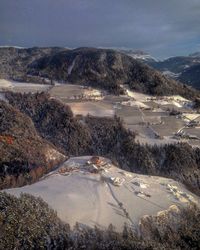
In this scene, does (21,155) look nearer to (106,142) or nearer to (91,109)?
(106,142)

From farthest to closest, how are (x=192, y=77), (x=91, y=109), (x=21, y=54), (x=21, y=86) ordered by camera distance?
(x=21, y=54) < (x=192, y=77) < (x=21, y=86) < (x=91, y=109)

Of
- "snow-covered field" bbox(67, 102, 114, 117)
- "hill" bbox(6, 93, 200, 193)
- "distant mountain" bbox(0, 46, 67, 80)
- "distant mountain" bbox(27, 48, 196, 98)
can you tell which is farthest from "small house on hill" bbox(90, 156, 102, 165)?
"distant mountain" bbox(0, 46, 67, 80)

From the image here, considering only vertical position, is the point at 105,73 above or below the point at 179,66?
above

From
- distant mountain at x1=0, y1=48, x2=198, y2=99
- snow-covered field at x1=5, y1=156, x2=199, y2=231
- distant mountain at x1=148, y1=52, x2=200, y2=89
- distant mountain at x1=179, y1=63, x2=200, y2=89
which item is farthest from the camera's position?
distant mountain at x1=148, y1=52, x2=200, y2=89

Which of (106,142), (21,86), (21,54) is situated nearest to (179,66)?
(21,54)

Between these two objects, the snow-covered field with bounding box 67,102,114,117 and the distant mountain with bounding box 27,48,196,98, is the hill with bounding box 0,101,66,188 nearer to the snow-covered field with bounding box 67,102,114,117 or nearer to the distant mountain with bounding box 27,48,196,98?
the snow-covered field with bounding box 67,102,114,117

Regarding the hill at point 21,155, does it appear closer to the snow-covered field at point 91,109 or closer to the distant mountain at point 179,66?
the snow-covered field at point 91,109

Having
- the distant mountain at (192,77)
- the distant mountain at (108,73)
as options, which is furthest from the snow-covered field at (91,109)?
the distant mountain at (192,77)

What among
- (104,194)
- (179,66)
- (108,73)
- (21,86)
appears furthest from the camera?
(179,66)
